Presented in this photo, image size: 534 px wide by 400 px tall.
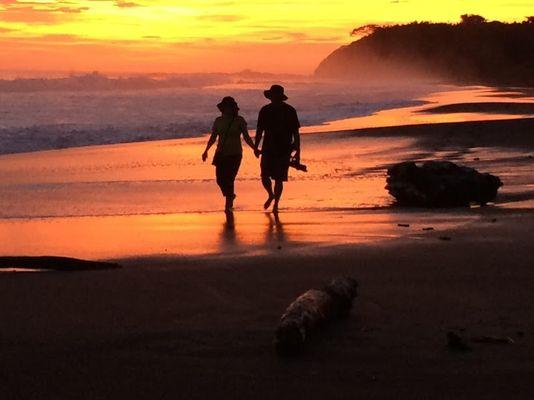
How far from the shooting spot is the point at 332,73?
192 m

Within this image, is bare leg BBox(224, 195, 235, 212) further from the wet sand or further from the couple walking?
the wet sand

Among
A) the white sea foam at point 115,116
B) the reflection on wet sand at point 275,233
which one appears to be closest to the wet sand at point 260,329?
the reflection on wet sand at point 275,233

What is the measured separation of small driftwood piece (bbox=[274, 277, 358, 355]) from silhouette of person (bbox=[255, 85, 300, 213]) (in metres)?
6.55

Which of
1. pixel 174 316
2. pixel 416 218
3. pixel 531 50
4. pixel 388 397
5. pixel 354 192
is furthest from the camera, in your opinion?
pixel 531 50

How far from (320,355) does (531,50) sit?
128404 mm

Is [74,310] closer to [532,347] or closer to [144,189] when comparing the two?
[532,347]

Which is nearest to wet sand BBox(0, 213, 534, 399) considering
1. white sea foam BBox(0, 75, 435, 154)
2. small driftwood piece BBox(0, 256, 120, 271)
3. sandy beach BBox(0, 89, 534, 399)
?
sandy beach BBox(0, 89, 534, 399)

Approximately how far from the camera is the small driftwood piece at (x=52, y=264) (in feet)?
22.9

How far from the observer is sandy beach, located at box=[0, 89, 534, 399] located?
14.3ft

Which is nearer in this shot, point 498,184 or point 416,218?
point 416,218

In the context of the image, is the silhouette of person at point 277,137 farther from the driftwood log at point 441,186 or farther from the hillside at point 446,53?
the hillside at point 446,53

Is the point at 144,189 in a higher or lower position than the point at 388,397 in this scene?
lower

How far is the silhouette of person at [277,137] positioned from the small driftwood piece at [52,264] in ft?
16.9

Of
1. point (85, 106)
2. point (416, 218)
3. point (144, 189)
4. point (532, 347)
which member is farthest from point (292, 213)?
point (85, 106)
